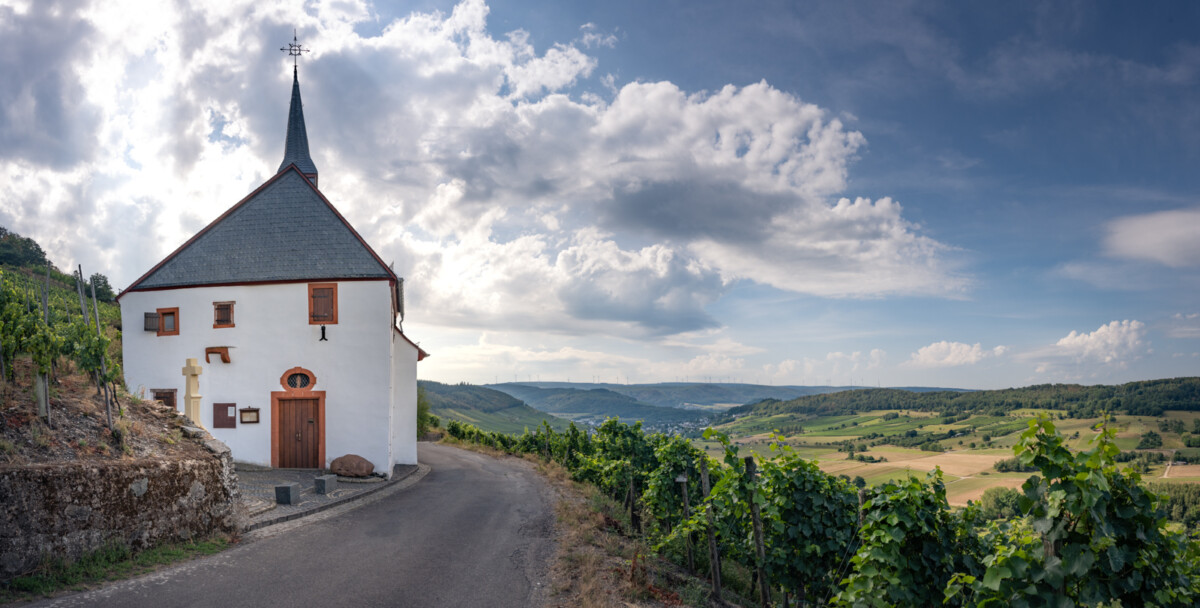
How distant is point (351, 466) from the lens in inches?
733

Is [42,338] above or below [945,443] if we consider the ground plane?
above

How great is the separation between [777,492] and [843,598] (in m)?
2.54

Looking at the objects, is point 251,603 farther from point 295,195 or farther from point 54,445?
point 295,195

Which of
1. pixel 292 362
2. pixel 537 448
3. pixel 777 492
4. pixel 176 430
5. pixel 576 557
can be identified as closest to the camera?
pixel 777 492

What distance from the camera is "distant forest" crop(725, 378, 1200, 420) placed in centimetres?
7394

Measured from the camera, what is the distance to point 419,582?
29.3 feet

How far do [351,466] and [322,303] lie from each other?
18.4 feet

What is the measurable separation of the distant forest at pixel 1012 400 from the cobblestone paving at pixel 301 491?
46.9 feet

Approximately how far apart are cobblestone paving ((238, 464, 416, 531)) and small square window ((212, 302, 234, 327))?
5206mm

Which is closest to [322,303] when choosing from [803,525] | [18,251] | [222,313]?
[222,313]

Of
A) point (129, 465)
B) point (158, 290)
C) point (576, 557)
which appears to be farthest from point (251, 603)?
point (158, 290)

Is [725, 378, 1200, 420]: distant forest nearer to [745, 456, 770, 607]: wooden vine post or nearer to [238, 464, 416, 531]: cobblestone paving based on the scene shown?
[745, 456, 770, 607]: wooden vine post

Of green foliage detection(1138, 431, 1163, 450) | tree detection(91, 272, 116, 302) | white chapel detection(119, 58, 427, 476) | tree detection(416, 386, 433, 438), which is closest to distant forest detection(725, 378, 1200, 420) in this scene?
green foliage detection(1138, 431, 1163, 450)

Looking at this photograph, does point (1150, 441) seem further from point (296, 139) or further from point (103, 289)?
point (103, 289)
